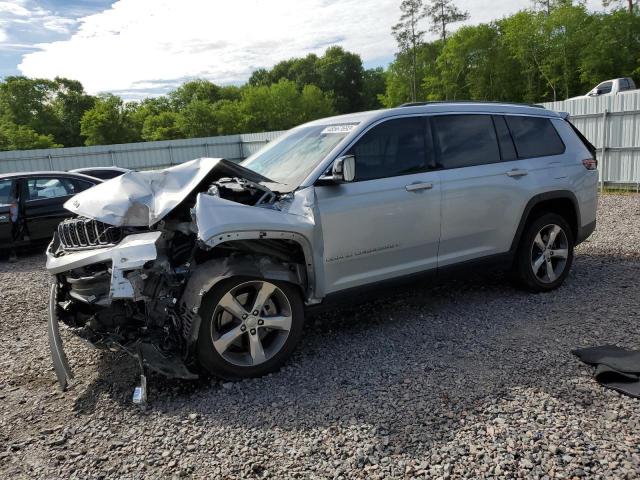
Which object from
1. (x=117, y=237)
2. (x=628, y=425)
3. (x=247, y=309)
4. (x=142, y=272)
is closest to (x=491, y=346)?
(x=628, y=425)

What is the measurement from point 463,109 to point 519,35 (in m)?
46.8

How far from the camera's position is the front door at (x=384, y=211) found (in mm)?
3842

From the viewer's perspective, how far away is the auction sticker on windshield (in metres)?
4.20

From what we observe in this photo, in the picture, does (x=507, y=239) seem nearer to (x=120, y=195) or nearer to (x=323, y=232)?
(x=323, y=232)

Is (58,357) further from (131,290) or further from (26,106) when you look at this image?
(26,106)

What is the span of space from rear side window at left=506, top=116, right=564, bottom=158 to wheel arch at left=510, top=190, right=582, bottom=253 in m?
0.44

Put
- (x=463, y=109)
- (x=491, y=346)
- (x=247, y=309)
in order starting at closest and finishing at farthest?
(x=247, y=309)
(x=491, y=346)
(x=463, y=109)

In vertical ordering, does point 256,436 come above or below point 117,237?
below

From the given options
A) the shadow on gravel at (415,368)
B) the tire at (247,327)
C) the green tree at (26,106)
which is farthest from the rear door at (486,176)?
the green tree at (26,106)

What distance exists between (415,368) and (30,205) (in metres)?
7.69

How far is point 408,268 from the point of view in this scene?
4.29 meters

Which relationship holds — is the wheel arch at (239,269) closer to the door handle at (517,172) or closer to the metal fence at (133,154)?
the door handle at (517,172)

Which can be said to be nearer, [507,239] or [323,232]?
[323,232]

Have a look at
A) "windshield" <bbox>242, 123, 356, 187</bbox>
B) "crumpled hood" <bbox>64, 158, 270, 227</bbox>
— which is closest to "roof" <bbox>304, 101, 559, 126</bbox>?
"windshield" <bbox>242, 123, 356, 187</bbox>
